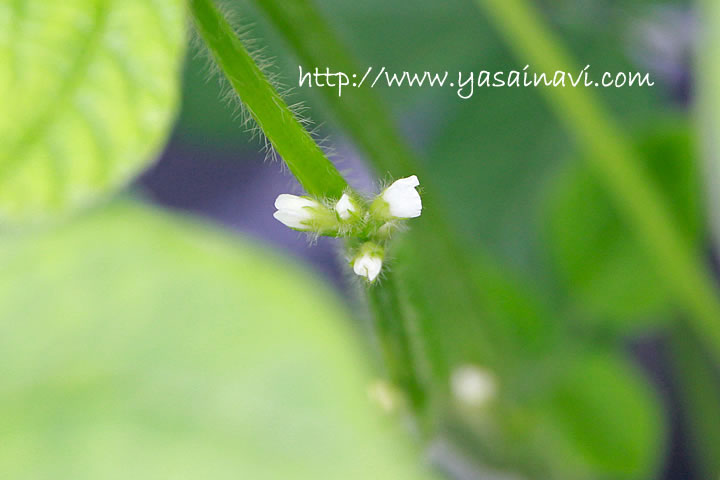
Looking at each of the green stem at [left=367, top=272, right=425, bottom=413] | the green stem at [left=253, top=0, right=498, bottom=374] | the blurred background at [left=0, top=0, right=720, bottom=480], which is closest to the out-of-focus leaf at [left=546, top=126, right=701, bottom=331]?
the blurred background at [left=0, top=0, right=720, bottom=480]

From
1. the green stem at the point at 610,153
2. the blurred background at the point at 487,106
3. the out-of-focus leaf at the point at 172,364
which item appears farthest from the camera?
the blurred background at the point at 487,106

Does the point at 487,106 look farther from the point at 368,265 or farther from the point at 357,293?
the point at 368,265

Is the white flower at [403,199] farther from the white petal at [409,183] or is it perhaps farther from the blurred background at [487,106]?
the blurred background at [487,106]

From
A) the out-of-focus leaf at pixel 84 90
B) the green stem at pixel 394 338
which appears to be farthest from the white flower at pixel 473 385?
the out-of-focus leaf at pixel 84 90

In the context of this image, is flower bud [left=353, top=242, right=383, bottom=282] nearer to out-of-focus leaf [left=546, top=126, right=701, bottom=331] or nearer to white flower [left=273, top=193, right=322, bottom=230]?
white flower [left=273, top=193, right=322, bottom=230]

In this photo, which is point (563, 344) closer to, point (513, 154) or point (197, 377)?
point (513, 154)

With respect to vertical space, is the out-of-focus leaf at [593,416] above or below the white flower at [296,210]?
above
